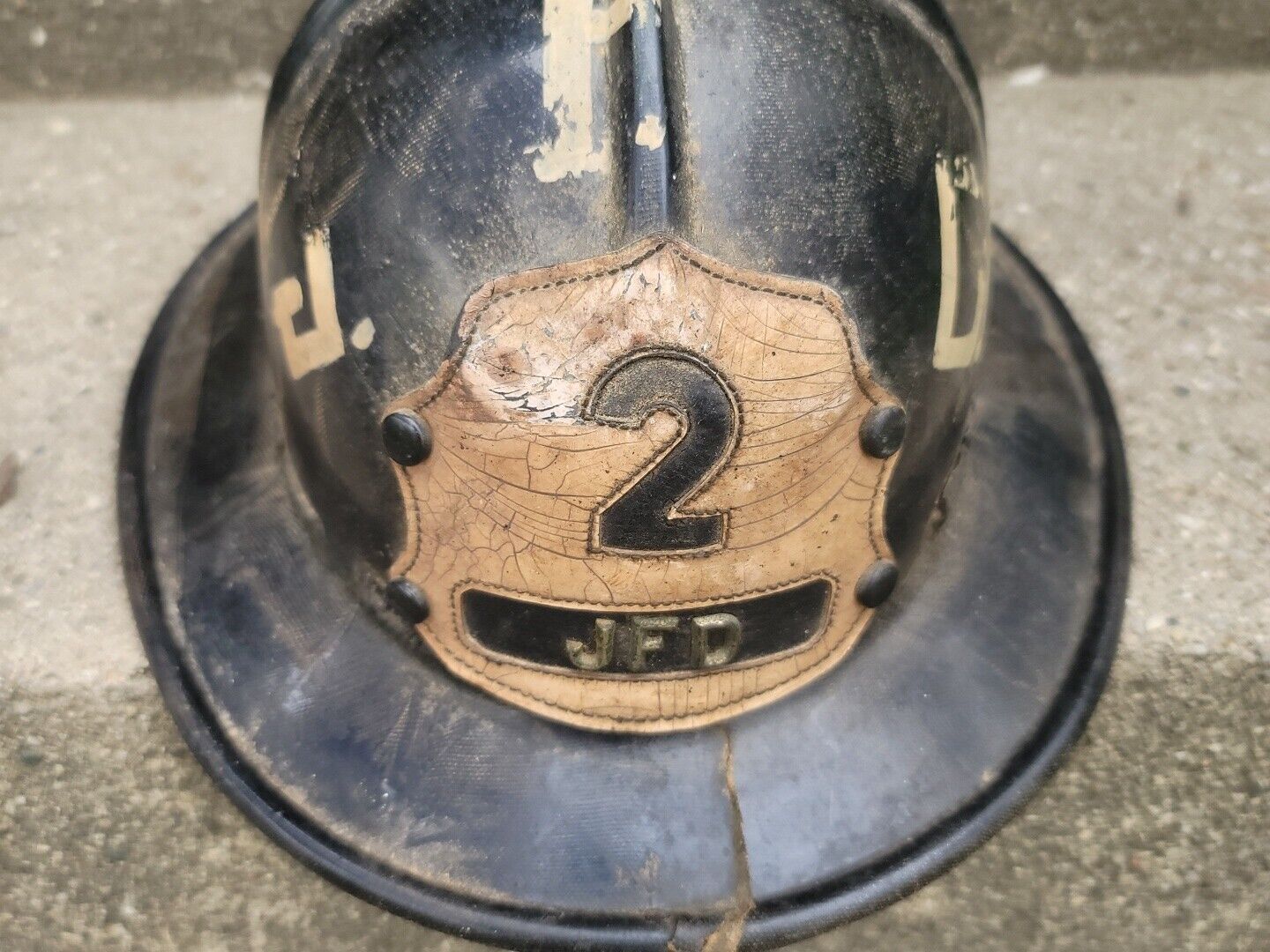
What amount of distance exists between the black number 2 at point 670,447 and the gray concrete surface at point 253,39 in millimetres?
1318

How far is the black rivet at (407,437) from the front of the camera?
102 centimetres

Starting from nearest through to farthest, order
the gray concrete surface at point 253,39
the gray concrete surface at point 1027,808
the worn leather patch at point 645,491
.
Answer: the worn leather patch at point 645,491 < the gray concrete surface at point 1027,808 < the gray concrete surface at point 253,39

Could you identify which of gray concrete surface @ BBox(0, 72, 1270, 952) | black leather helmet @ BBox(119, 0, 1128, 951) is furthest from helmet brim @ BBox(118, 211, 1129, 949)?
gray concrete surface @ BBox(0, 72, 1270, 952)

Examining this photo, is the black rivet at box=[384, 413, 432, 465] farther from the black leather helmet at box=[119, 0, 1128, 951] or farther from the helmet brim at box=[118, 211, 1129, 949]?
the helmet brim at box=[118, 211, 1129, 949]

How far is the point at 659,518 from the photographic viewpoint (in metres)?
1.02

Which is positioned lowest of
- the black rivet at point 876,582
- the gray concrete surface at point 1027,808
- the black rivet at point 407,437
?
the gray concrete surface at point 1027,808

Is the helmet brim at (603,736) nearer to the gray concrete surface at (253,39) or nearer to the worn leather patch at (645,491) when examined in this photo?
the worn leather patch at (645,491)

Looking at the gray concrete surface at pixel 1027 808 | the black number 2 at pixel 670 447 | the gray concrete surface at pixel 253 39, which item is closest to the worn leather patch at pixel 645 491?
the black number 2 at pixel 670 447

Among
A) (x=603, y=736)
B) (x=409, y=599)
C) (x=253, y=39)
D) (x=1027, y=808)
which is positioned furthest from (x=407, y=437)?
(x=253, y=39)

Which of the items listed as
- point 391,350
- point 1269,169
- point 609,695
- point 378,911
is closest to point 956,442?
point 609,695

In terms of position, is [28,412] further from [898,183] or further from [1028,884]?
[1028,884]

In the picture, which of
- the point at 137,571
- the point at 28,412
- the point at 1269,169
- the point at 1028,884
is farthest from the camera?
the point at 1269,169

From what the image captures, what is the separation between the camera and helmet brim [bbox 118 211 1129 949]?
1.12 meters

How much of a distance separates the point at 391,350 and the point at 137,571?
0.48 m
